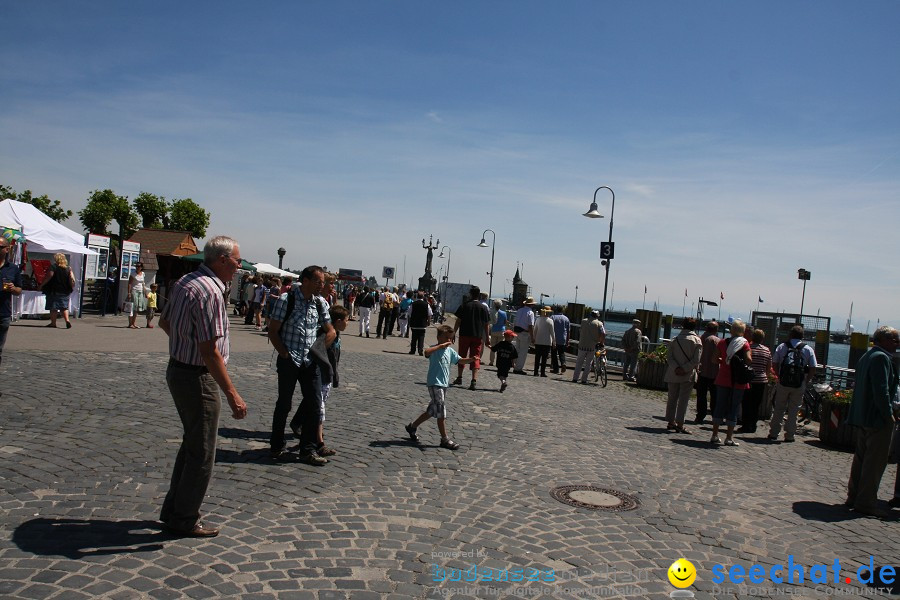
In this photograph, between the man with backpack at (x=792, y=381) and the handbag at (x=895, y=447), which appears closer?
the handbag at (x=895, y=447)

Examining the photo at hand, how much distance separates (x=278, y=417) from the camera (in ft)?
21.8

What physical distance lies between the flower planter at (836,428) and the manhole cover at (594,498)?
5872 mm

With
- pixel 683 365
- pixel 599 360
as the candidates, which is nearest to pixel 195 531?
pixel 683 365

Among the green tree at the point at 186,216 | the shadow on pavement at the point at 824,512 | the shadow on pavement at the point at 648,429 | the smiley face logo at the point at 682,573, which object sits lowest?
the shadow on pavement at the point at 648,429

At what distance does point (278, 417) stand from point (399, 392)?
16.7ft

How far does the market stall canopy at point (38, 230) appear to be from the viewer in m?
19.2

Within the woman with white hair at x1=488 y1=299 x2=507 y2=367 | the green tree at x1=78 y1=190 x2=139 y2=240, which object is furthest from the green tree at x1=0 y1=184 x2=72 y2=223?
the woman with white hair at x1=488 y1=299 x2=507 y2=367

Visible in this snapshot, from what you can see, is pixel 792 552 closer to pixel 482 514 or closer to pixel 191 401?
pixel 482 514

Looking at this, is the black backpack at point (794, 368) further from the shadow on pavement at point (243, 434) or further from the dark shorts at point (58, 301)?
the dark shorts at point (58, 301)

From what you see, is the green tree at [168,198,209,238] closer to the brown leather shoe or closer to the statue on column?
the statue on column

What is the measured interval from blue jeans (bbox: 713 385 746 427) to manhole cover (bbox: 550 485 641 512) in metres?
3.74

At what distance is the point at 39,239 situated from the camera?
1977 cm

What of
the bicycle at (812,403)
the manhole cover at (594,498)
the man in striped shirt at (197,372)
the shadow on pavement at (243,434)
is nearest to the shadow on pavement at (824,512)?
the manhole cover at (594,498)

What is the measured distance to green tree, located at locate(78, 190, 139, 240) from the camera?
215 feet
